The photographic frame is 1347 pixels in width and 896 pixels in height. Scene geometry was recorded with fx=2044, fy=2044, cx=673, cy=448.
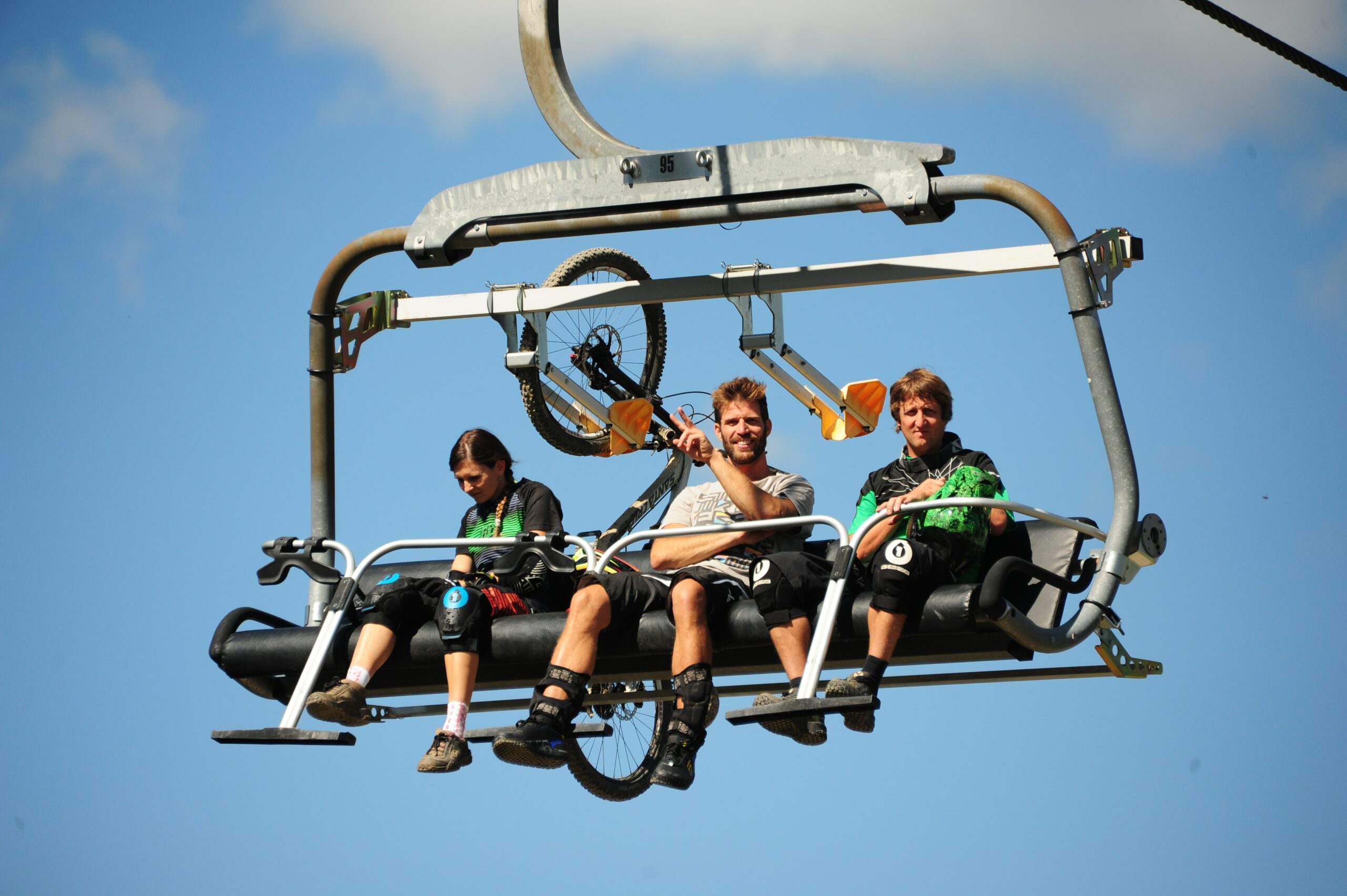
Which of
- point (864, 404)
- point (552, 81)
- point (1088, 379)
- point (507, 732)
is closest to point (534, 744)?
point (507, 732)

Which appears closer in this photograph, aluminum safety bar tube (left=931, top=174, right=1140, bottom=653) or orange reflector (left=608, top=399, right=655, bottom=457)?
aluminum safety bar tube (left=931, top=174, right=1140, bottom=653)

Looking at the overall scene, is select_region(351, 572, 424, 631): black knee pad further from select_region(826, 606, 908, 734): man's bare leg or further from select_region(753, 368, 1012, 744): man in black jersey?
select_region(826, 606, 908, 734): man's bare leg

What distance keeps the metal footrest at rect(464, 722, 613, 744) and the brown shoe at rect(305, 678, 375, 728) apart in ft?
1.53

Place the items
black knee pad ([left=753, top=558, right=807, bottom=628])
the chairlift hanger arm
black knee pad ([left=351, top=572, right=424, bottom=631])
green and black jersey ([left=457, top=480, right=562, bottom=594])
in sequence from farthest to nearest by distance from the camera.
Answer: green and black jersey ([left=457, top=480, right=562, bottom=594]) → black knee pad ([left=351, top=572, right=424, bottom=631]) → the chairlift hanger arm → black knee pad ([left=753, top=558, right=807, bottom=628])

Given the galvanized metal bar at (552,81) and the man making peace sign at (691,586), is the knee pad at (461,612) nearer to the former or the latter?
the man making peace sign at (691,586)

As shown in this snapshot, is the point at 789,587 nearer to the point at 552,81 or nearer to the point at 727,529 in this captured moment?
the point at 727,529

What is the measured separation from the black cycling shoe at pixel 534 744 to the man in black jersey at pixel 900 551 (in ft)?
1.98

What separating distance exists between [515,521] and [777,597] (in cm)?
115

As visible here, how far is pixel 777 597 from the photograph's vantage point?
237 inches

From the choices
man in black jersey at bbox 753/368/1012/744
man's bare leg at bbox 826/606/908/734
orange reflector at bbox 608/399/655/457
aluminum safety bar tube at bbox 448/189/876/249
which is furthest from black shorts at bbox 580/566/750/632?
orange reflector at bbox 608/399/655/457

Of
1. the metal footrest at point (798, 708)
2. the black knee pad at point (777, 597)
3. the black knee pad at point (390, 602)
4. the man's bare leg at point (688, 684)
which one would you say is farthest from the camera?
the black knee pad at point (390, 602)

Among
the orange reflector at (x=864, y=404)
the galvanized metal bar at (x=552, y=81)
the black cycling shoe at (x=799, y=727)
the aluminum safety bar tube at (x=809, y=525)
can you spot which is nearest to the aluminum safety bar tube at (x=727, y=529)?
the aluminum safety bar tube at (x=809, y=525)

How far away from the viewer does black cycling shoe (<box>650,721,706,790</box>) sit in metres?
5.83

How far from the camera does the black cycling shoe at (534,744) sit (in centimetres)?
591
